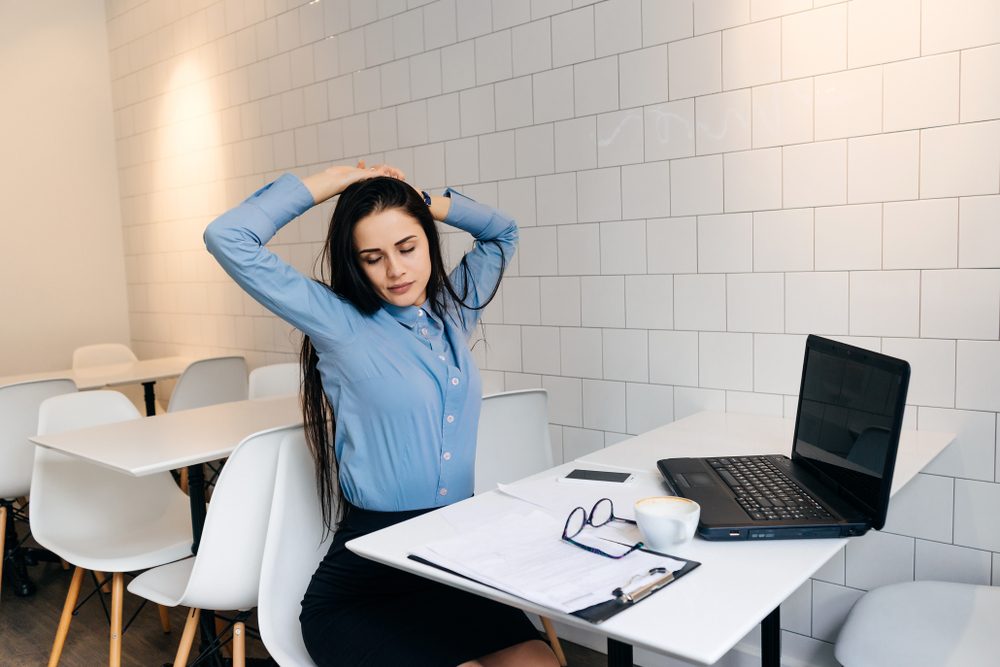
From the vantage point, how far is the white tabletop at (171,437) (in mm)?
1995

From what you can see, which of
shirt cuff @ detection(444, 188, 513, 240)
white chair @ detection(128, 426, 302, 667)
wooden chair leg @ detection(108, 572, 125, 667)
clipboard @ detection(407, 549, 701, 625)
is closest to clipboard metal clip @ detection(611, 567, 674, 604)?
clipboard @ detection(407, 549, 701, 625)

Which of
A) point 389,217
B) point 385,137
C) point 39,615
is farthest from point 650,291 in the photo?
point 39,615

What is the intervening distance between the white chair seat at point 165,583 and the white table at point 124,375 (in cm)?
156

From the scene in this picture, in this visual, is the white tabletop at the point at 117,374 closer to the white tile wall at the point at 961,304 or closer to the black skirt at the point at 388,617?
the black skirt at the point at 388,617

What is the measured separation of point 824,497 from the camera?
→ 52.1 inches

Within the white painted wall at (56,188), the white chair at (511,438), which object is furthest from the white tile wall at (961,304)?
the white painted wall at (56,188)

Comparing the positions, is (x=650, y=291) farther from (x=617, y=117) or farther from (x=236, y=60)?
(x=236, y=60)

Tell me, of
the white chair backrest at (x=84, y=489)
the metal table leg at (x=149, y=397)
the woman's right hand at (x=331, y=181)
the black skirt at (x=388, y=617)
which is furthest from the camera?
the metal table leg at (x=149, y=397)

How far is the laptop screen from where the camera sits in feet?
3.93

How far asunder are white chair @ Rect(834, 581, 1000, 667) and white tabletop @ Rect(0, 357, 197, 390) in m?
2.83

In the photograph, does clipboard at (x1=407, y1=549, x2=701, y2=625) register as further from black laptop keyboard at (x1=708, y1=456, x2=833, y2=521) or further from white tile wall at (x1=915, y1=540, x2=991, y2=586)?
white tile wall at (x1=915, y1=540, x2=991, y2=586)

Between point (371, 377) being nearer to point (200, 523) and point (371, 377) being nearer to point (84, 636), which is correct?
point (200, 523)

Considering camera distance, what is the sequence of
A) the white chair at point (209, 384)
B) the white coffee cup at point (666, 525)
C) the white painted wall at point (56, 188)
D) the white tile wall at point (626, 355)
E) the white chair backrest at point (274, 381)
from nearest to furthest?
the white coffee cup at point (666, 525) → the white tile wall at point (626, 355) → the white chair backrest at point (274, 381) → the white chair at point (209, 384) → the white painted wall at point (56, 188)

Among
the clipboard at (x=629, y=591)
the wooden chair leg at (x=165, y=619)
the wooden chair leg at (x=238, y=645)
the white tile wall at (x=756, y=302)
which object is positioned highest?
the white tile wall at (x=756, y=302)
